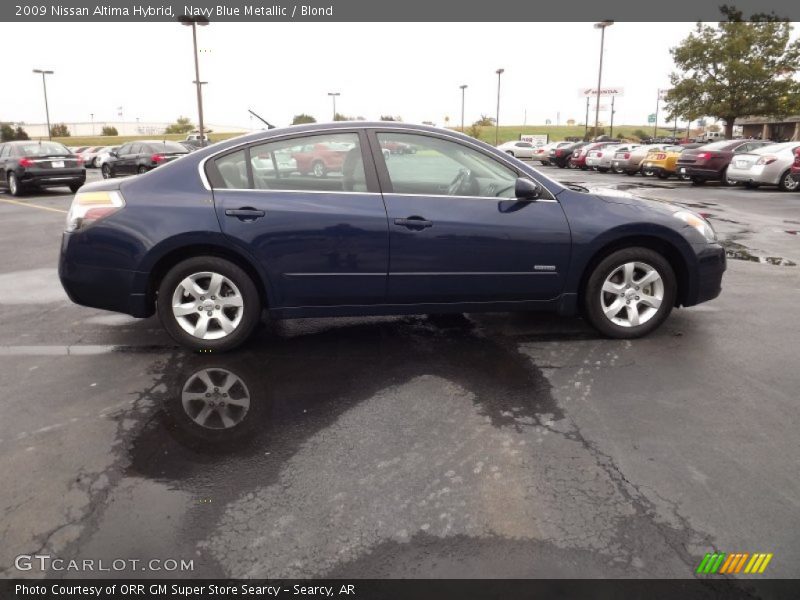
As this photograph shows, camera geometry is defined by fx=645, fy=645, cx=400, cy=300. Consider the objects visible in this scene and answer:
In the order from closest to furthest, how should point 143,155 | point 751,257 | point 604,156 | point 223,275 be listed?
point 223,275 < point 751,257 < point 143,155 < point 604,156

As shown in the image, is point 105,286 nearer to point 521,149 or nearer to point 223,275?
point 223,275

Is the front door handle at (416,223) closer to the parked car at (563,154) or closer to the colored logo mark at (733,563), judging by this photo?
the colored logo mark at (733,563)

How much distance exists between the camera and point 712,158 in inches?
791

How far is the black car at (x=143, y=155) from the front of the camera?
21.7 m

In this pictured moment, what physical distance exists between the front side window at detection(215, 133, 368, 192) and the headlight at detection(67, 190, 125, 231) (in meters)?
0.74

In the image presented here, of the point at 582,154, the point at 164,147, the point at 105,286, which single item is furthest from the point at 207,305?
the point at 582,154

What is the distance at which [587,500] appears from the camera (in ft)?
9.00

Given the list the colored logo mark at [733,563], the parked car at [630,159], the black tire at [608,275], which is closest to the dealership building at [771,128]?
the parked car at [630,159]

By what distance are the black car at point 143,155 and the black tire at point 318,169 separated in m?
18.4

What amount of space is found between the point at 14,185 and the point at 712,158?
20.5 metres
